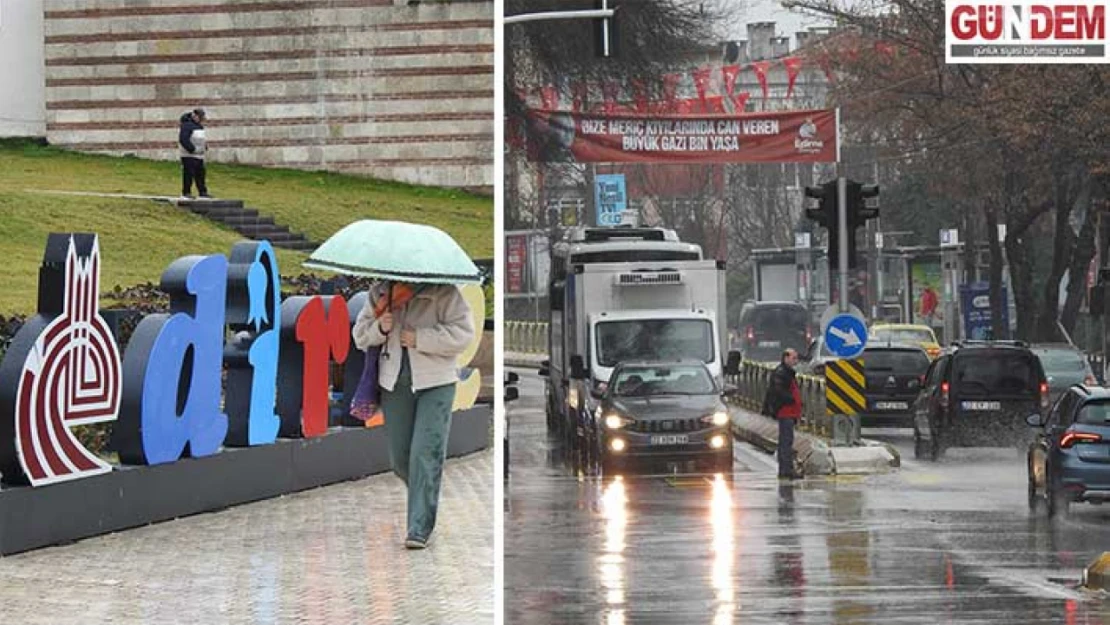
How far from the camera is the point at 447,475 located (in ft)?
44.6

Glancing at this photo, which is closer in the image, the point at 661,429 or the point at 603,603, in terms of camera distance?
the point at 603,603

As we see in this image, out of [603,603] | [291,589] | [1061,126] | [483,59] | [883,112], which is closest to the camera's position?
[291,589]

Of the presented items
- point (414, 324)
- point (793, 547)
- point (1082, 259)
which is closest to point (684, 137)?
point (1082, 259)

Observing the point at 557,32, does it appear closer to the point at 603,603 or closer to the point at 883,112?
the point at 883,112

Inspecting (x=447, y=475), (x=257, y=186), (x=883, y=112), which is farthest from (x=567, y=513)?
(x=257, y=186)

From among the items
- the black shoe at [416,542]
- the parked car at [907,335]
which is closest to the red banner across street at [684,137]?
the parked car at [907,335]

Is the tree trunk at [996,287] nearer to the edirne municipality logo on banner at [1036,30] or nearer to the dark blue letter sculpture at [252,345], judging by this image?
the edirne municipality logo on banner at [1036,30]

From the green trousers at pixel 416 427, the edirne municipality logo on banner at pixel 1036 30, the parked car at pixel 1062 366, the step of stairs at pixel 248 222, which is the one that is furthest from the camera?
the step of stairs at pixel 248 222

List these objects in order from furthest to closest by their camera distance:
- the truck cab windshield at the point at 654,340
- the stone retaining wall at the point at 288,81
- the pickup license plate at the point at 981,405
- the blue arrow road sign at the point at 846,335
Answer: the truck cab windshield at the point at 654,340 < the blue arrow road sign at the point at 846,335 < the stone retaining wall at the point at 288,81 < the pickup license plate at the point at 981,405

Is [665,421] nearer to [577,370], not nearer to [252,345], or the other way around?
[577,370]

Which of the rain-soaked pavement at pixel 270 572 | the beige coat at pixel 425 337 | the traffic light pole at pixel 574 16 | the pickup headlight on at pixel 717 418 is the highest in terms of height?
the traffic light pole at pixel 574 16

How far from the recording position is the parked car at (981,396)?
13.0 m

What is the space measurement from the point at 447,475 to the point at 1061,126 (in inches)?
156

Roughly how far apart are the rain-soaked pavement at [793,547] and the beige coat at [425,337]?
1.60 meters
